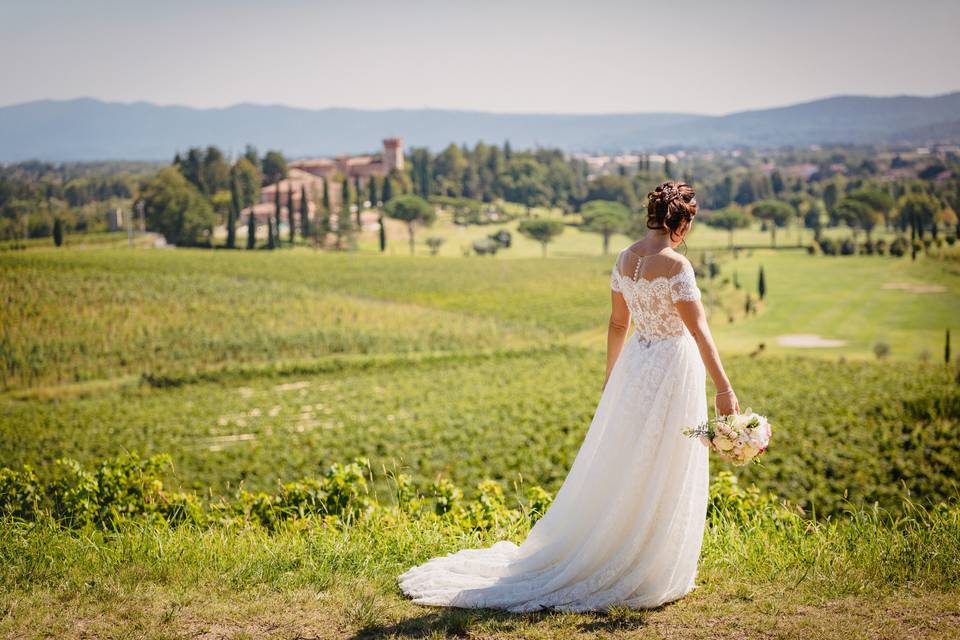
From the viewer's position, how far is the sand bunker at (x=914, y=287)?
89.6 feet

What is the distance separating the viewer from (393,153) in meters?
65.4


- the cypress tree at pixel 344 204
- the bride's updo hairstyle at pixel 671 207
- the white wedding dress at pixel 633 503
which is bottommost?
the white wedding dress at pixel 633 503

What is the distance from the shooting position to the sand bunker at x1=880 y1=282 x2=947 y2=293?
27.3 metres

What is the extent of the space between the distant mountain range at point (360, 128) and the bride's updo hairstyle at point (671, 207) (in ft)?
59.1

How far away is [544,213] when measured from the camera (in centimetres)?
5503

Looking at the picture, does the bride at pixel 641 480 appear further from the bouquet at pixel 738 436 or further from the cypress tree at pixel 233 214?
the cypress tree at pixel 233 214

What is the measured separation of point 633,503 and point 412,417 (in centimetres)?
1663

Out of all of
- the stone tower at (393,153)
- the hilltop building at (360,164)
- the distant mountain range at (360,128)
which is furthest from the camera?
the stone tower at (393,153)

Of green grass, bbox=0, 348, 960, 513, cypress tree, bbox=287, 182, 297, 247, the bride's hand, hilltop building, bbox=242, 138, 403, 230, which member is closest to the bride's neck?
the bride's hand

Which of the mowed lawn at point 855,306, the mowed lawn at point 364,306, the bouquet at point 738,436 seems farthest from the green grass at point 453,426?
the bouquet at point 738,436

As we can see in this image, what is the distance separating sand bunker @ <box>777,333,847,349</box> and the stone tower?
3839 cm

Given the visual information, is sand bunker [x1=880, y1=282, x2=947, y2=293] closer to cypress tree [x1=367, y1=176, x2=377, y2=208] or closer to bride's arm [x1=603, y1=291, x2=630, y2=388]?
bride's arm [x1=603, y1=291, x2=630, y2=388]

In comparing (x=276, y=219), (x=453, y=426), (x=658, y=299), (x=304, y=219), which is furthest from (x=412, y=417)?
(x=304, y=219)

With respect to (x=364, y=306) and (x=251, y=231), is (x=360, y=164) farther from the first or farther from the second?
(x=364, y=306)
